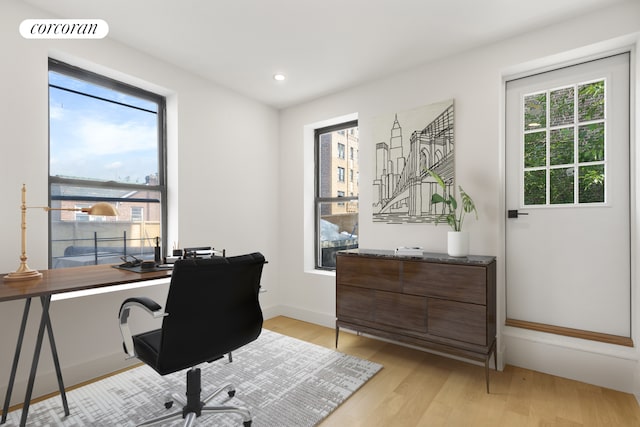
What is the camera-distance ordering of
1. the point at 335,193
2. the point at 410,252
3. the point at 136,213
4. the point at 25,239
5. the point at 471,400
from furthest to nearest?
the point at 335,193 < the point at 136,213 < the point at 410,252 < the point at 471,400 < the point at 25,239

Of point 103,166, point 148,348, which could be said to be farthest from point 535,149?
point 103,166

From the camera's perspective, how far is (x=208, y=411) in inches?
74.3

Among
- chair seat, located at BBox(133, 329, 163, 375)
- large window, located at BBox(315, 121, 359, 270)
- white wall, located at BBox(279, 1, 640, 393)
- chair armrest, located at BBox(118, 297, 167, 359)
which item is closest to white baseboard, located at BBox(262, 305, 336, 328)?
white wall, located at BBox(279, 1, 640, 393)

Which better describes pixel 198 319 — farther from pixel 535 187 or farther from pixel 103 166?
pixel 535 187

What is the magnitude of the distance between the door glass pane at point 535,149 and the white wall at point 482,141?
0.22 meters

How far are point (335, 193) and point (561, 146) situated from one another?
2356 mm

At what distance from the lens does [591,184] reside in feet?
8.23

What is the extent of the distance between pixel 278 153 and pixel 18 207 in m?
2.74

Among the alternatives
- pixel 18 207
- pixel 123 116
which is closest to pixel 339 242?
pixel 123 116

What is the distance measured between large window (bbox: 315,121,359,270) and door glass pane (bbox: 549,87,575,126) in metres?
1.96

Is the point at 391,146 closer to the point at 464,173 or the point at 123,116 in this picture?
the point at 464,173

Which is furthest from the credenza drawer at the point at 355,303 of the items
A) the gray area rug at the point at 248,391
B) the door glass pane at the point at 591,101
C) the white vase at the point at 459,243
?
the door glass pane at the point at 591,101

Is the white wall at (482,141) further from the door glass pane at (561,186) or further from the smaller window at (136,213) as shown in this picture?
the smaller window at (136,213)

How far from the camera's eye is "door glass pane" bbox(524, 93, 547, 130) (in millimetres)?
2717
